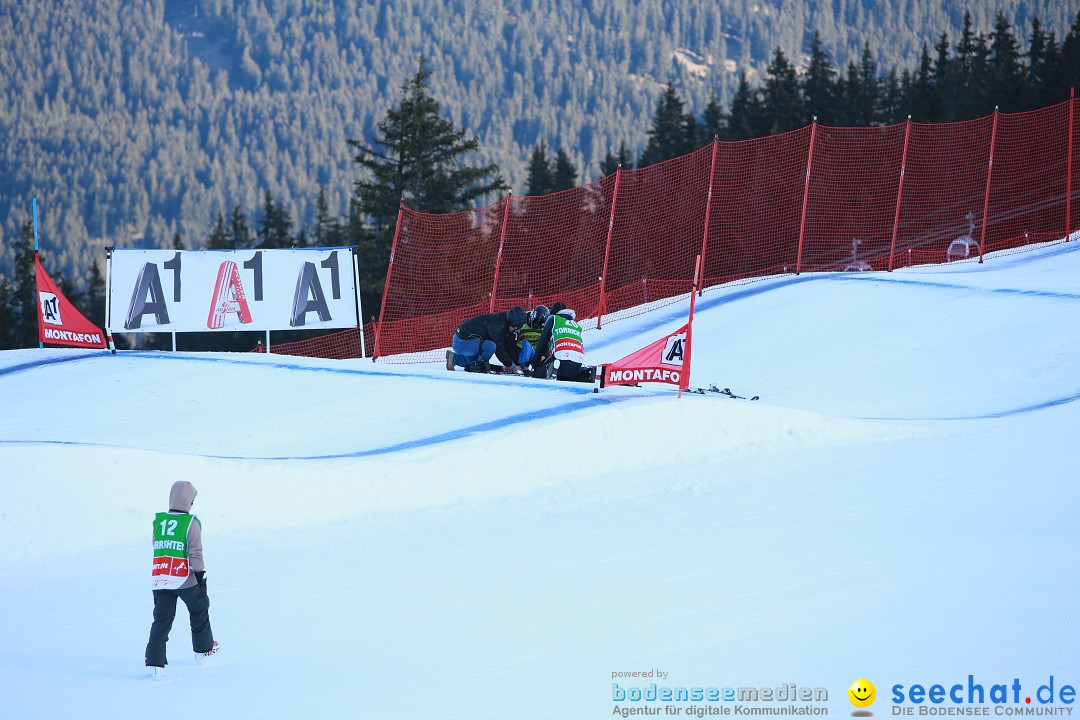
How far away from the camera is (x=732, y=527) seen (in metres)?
8.68

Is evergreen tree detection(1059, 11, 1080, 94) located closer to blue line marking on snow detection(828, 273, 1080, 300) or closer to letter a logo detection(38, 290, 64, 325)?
blue line marking on snow detection(828, 273, 1080, 300)

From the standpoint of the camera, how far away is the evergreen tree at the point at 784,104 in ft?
157

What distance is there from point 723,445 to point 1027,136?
15.0m

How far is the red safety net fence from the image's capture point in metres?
21.2

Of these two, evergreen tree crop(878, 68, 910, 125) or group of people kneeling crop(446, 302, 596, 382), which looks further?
evergreen tree crop(878, 68, 910, 125)

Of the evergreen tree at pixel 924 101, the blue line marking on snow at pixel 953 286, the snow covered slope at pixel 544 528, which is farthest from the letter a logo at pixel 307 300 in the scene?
the evergreen tree at pixel 924 101

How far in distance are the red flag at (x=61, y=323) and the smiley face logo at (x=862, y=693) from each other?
13.4 metres

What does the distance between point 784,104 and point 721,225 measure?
2479cm

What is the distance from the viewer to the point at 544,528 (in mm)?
9070

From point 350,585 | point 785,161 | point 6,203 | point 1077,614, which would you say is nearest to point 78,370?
point 350,585

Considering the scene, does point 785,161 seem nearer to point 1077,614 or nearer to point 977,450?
point 977,450

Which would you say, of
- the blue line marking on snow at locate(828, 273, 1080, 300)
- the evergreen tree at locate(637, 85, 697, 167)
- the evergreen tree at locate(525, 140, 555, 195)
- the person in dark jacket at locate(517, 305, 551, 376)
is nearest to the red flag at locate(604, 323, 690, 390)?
the person in dark jacket at locate(517, 305, 551, 376)

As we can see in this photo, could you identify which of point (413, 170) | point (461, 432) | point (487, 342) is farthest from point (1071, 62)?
point (461, 432)

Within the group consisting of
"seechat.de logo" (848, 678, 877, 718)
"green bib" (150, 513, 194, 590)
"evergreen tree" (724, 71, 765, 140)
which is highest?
"evergreen tree" (724, 71, 765, 140)
